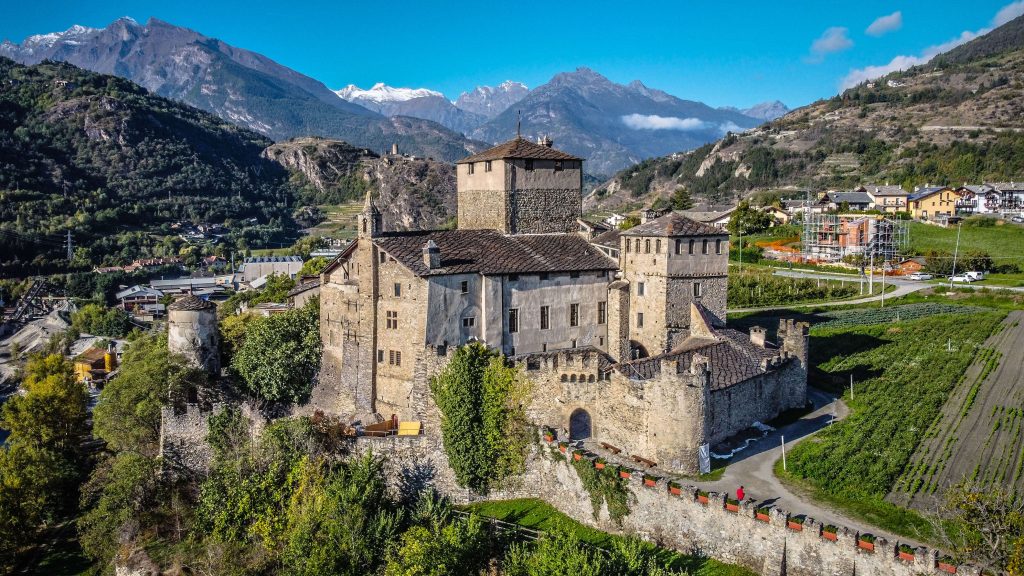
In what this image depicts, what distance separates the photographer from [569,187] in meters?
47.5

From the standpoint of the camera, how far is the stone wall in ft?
74.0

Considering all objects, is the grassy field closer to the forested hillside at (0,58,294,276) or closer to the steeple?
the steeple

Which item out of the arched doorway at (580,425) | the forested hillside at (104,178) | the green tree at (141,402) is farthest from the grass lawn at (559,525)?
the forested hillside at (104,178)

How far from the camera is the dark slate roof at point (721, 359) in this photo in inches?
1337

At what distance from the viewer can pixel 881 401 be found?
40.2 m

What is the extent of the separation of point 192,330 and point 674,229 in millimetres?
29651

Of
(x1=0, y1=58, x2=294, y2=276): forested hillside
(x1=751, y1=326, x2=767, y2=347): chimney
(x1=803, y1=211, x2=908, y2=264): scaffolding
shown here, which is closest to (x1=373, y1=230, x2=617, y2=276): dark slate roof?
(x1=751, y1=326, x2=767, y2=347): chimney

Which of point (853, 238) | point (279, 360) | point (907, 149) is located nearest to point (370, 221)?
point (279, 360)

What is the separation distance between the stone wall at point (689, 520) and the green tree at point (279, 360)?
1042 centimetres

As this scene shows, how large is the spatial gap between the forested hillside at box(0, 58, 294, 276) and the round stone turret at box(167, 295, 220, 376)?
85568 mm

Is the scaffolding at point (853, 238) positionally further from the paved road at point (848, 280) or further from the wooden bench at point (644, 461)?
the wooden bench at point (644, 461)

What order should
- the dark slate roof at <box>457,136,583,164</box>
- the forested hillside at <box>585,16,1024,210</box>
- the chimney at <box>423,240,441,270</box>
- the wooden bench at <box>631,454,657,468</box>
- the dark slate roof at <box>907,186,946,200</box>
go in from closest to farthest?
the wooden bench at <box>631,454,657,468</box> → the chimney at <box>423,240,441,270</box> → the dark slate roof at <box>457,136,583,164</box> → the dark slate roof at <box>907,186,946,200</box> → the forested hillside at <box>585,16,1024,210</box>

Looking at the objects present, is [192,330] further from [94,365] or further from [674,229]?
[94,365]

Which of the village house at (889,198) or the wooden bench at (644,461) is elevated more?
the village house at (889,198)
